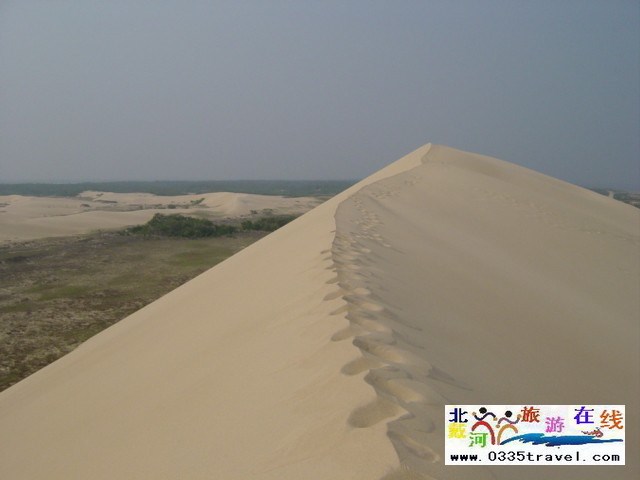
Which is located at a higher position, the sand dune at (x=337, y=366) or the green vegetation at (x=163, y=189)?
the green vegetation at (x=163, y=189)

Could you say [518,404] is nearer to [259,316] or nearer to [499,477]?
[499,477]

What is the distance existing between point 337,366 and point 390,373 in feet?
0.85

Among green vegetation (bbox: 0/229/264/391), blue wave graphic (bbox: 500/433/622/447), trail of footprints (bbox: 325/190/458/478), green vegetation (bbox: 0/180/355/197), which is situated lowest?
green vegetation (bbox: 0/229/264/391)

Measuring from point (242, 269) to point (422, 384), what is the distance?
16.5ft

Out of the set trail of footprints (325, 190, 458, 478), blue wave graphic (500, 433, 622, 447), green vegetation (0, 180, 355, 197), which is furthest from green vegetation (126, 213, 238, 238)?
green vegetation (0, 180, 355, 197)

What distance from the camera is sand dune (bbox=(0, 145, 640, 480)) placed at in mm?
1844

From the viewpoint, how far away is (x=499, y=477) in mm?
1712

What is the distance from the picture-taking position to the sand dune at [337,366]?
1.84 meters

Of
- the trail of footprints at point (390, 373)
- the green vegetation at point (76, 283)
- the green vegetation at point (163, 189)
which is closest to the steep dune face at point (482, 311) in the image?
the trail of footprints at point (390, 373)

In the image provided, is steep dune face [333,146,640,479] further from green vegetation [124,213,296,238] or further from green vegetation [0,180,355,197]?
green vegetation [0,180,355,197]

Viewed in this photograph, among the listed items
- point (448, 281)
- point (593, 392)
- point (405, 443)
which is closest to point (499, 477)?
point (405, 443)

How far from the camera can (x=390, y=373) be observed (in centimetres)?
215

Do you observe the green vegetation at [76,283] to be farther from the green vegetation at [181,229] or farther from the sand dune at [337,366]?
the sand dune at [337,366]

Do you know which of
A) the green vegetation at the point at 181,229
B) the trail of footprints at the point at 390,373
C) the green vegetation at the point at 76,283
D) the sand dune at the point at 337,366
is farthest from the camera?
the green vegetation at the point at 181,229
